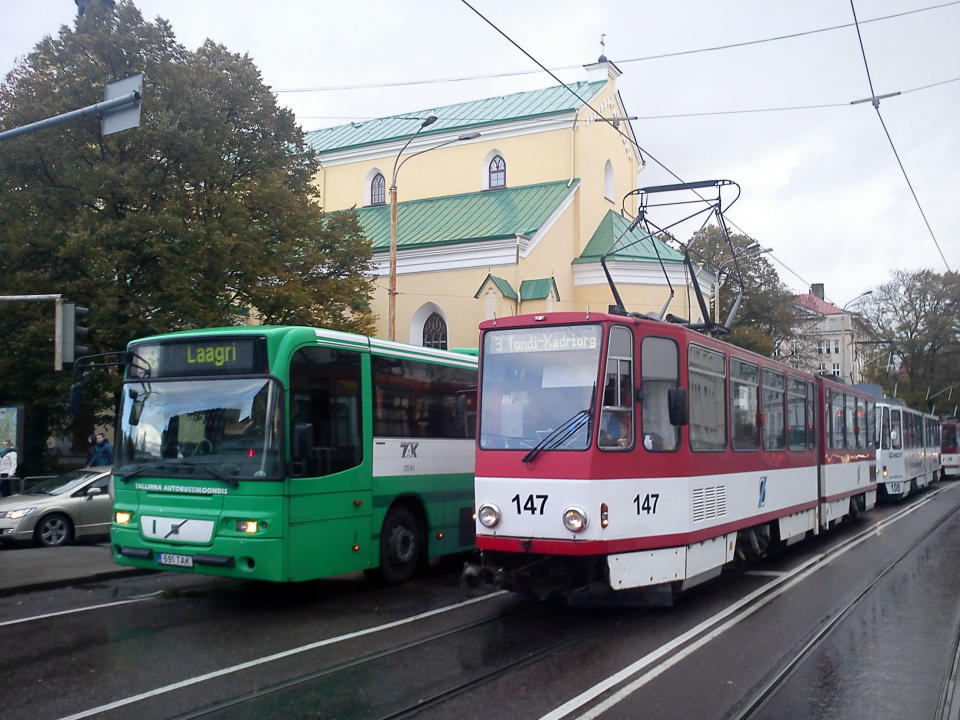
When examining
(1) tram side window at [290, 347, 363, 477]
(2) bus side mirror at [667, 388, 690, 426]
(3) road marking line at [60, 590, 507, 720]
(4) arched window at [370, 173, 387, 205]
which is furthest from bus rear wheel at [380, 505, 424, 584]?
(4) arched window at [370, 173, 387, 205]

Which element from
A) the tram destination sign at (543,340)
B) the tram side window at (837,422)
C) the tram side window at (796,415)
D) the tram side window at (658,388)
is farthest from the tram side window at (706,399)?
the tram side window at (837,422)

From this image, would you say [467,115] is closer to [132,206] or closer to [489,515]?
[132,206]

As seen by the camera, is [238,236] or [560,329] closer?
[560,329]

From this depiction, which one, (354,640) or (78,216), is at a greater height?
(78,216)

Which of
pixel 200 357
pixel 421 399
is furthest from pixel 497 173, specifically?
pixel 200 357

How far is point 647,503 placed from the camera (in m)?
8.99

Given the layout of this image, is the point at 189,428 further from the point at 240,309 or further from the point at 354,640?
the point at 240,309

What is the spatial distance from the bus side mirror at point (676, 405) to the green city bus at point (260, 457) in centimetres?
365

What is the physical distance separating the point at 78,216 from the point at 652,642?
15782 millimetres

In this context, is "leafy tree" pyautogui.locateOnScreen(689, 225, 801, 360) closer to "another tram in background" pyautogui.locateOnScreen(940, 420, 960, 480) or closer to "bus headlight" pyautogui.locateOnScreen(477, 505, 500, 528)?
"another tram in background" pyautogui.locateOnScreen(940, 420, 960, 480)

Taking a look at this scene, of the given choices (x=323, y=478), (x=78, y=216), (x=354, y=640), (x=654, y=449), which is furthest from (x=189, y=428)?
(x=78, y=216)

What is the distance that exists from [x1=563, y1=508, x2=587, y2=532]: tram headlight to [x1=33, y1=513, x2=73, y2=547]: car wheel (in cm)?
1110

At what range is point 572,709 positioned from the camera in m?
6.27

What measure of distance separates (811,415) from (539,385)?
319 inches
